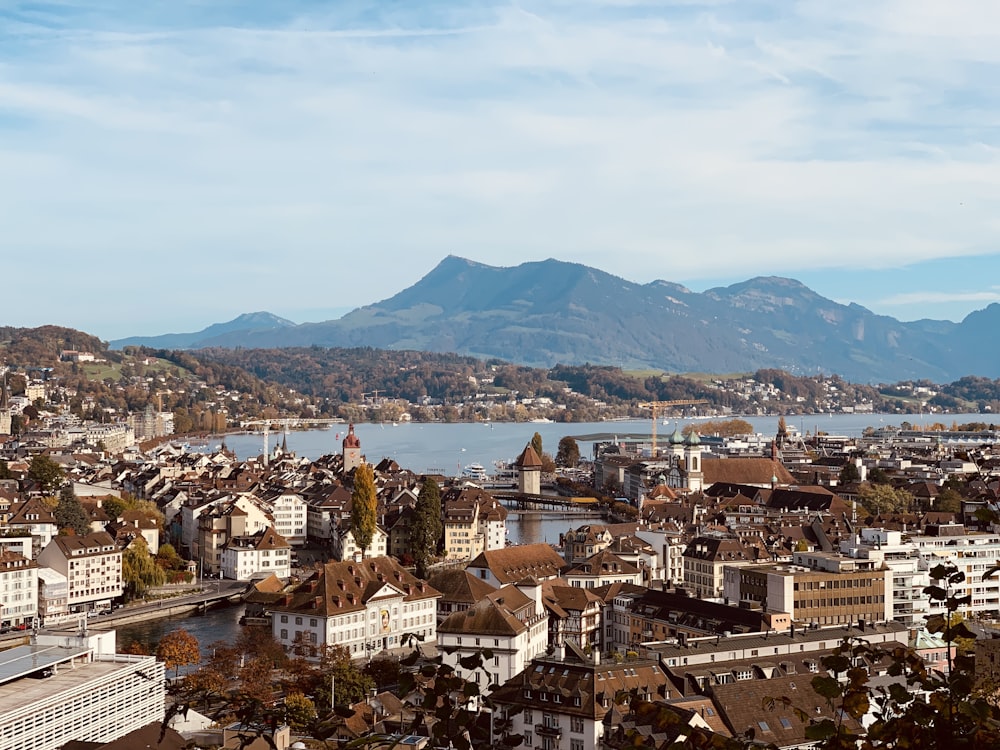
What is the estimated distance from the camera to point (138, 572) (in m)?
23.4

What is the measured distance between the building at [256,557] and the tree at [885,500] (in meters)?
15.9

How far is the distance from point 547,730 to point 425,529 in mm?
15160

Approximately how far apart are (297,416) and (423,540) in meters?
76.4

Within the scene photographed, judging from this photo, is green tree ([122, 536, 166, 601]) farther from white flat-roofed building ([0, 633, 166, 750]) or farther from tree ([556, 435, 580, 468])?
tree ([556, 435, 580, 468])

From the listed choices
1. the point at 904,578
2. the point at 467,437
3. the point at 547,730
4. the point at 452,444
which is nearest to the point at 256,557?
the point at 904,578

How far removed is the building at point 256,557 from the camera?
25797 mm

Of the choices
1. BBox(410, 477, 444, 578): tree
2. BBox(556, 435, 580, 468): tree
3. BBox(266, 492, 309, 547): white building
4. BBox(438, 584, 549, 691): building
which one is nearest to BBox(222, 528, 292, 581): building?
BBox(410, 477, 444, 578): tree

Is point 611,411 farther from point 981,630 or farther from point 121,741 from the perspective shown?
point 121,741

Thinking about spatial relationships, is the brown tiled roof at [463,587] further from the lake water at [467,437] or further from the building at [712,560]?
the lake water at [467,437]

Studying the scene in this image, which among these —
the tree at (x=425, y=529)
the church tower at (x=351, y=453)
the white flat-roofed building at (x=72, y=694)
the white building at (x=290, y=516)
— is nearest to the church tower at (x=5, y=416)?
the church tower at (x=351, y=453)

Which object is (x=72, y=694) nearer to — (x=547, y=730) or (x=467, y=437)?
(x=547, y=730)

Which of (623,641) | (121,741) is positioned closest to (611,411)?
(623,641)

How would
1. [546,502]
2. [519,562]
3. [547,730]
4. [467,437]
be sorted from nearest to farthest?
[547,730], [519,562], [546,502], [467,437]

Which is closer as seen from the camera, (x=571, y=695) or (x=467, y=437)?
(x=571, y=695)
